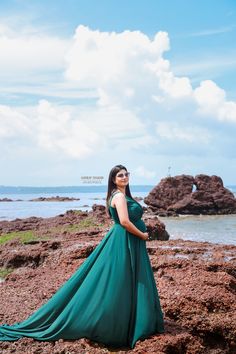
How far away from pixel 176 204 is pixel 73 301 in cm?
3763

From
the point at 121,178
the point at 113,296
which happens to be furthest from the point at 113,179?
the point at 113,296

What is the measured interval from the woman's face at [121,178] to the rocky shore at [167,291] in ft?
5.94

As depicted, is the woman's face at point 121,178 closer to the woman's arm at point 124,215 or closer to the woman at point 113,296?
the woman at point 113,296

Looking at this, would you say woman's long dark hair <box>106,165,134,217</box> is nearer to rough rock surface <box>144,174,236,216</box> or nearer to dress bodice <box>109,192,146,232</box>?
dress bodice <box>109,192,146,232</box>

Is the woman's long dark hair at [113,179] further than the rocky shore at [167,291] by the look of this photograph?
Yes

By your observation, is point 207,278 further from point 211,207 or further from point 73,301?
point 211,207

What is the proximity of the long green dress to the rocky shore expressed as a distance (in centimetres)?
14

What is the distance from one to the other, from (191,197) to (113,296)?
38.7 m

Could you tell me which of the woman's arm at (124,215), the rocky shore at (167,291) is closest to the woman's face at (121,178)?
the woman's arm at (124,215)

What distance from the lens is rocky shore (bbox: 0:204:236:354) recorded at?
6.46 meters

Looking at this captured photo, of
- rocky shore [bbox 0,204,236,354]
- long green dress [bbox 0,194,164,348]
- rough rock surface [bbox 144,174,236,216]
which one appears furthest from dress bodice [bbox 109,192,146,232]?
rough rock surface [bbox 144,174,236,216]

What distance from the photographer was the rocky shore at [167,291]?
254 inches

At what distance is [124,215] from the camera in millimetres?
6590

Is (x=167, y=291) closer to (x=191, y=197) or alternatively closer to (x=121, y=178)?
(x=121, y=178)
